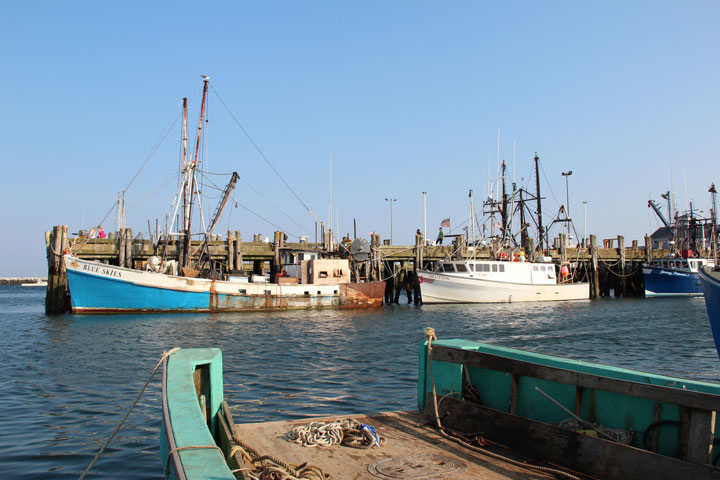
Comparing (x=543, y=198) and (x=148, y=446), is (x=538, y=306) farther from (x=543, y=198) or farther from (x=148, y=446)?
(x=148, y=446)

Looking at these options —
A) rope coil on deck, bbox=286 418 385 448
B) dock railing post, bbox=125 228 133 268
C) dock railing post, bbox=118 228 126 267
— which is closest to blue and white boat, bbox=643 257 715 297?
dock railing post, bbox=125 228 133 268

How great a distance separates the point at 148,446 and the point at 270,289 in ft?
84.0

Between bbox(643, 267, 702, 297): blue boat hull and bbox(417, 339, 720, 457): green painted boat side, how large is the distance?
171ft

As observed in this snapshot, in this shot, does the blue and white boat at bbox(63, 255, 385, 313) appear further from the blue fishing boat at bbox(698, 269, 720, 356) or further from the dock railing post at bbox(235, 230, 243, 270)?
the blue fishing boat at bbox(698, 269, 720, 356)

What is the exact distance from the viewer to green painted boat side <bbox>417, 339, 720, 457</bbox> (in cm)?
488

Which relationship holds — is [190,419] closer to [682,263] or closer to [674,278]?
[674,278]

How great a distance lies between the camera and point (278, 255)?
39750 mm

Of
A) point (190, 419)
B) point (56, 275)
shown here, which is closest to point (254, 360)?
point (190, 419)

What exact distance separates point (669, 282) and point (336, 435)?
54533 mm

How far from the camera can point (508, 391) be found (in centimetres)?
627

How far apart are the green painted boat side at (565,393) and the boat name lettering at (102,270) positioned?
2781 centimetres

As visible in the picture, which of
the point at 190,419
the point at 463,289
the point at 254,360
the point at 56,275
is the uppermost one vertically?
the point at 56,275

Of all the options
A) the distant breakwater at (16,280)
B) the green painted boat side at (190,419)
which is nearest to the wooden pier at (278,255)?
the green painted boat side at (190,419)

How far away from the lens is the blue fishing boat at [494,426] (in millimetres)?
4449
